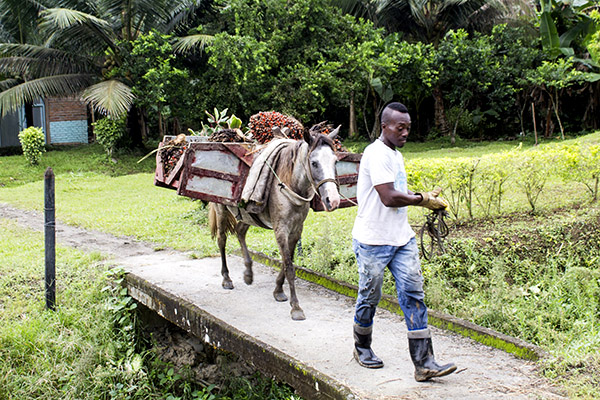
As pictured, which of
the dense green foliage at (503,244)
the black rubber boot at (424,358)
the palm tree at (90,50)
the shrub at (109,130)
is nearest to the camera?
the black rubber boot at (424,358)

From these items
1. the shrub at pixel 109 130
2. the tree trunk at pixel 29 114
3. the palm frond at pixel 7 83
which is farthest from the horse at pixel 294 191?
the tree trunk at pixel 29 114

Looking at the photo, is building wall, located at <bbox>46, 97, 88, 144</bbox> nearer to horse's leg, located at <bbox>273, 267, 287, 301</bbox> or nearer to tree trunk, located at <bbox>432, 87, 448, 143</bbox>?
tree trunk, located at <bbox>432, 87, 448, 143</bbox>

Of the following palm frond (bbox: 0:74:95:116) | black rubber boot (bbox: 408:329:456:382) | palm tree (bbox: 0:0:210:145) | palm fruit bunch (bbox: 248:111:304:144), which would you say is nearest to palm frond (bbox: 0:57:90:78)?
palm tree (bbox: 0:0:210:145)

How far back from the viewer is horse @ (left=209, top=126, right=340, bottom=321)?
434cm

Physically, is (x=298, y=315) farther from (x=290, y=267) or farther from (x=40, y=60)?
(x=40, y=60)

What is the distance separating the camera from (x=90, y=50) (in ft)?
60.0

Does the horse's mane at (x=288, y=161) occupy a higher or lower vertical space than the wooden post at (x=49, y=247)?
higher

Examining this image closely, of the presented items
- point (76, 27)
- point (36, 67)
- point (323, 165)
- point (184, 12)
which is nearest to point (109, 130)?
point (36, 67)

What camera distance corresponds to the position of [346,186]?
5.50 metres

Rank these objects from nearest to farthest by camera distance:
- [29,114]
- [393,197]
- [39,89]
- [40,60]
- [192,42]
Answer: [393,197] < [192,42] < [39,89] < [40,60] < [29,114]

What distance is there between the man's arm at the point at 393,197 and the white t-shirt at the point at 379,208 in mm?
67

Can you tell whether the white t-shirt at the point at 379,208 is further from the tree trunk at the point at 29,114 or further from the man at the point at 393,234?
the tree trunk at the point at 29,114

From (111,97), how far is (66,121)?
26.3 feet

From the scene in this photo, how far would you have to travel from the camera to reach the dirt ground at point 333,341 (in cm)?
349
